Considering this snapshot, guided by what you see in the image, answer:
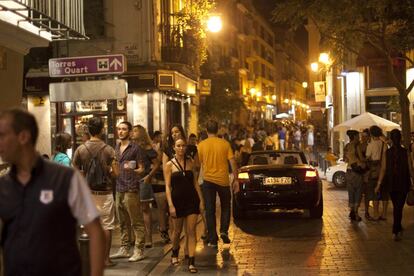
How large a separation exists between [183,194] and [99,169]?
3.78 feet

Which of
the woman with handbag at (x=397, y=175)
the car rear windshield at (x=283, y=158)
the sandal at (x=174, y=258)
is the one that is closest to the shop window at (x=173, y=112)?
the car rear windshield at (x=283, y=158)

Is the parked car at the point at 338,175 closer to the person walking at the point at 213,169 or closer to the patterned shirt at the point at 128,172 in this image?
the person walking at the point at 213,169

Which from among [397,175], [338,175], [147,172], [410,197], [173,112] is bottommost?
[338,175]

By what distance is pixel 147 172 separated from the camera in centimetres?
1027

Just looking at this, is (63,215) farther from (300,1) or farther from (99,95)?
(300,1)

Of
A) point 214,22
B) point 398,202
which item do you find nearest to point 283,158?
point 398,202

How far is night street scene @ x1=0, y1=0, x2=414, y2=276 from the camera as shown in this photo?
135 inches

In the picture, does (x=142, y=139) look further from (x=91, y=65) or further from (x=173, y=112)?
(x=173, y=112)

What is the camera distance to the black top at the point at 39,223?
10.9 ft

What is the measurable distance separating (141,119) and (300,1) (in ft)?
A: 20.1

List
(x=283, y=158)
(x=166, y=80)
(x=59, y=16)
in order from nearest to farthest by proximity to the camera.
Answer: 1. (x=59, y=16)
2. (x=283, y=158)
3. (x=166, y=80)

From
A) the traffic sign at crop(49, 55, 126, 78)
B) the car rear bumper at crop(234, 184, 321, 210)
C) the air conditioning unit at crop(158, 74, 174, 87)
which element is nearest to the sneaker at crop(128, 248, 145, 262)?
the traffic sign at crop(49, 55, 126, 78)

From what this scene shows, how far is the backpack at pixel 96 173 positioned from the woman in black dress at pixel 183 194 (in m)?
0.86

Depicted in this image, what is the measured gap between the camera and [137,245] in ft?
29.9
